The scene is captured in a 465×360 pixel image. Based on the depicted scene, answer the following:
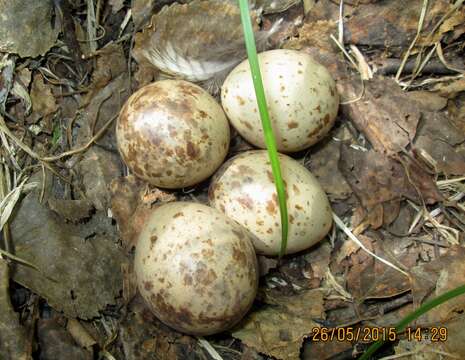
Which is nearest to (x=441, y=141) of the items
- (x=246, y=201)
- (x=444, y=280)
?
(x=444, y=280)

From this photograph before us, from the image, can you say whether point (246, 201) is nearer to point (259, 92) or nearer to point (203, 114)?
point (203, 114)

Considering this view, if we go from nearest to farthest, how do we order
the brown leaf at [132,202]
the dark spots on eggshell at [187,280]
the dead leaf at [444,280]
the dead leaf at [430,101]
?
1. the dark spots on eggshell at [187,280]
2. the dead leaf at [444,280]
3. the brown leaf at [132,202]
4. the dead leaf at [430,101]

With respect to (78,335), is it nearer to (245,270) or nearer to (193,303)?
(193,303)

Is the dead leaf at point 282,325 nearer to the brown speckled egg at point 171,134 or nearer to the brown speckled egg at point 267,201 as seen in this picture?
the brown speckled egg at point 267,201

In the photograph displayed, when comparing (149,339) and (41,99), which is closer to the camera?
(149,339)

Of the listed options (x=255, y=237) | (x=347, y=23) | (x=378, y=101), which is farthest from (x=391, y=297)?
(x=347, y=23)

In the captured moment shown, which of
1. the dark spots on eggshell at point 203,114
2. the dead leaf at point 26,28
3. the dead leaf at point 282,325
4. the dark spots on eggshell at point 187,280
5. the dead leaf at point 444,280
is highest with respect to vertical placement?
the dead leaf at point 26,28

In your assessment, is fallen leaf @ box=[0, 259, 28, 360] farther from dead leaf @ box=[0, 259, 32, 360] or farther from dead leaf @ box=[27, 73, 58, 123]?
dead leaf @ box=[27, 73, 58, 123]

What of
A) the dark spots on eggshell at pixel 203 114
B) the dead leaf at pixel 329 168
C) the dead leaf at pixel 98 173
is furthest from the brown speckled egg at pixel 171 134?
the dead leaf at pixel 329 168
